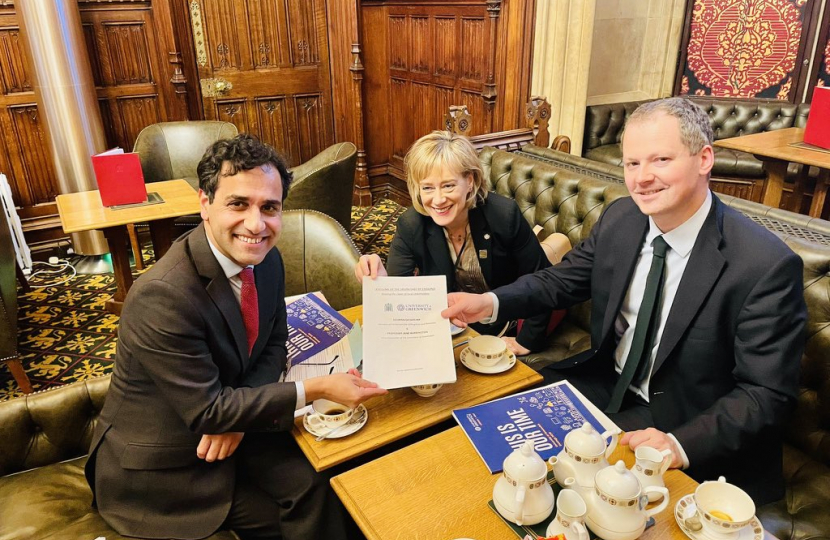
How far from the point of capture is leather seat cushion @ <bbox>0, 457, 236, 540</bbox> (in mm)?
1527

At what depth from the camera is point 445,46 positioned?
17.3 ft

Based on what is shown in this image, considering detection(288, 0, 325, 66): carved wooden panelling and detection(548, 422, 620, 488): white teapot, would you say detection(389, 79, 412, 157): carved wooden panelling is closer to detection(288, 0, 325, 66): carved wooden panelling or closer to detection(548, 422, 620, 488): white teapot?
detection(288, 0, 325, 66): carved wooden panelling

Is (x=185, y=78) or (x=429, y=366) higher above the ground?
(x=185, y=78)

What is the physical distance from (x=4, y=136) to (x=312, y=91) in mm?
2630

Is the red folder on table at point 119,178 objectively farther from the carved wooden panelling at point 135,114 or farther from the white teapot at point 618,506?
the white teapot at point 618,506

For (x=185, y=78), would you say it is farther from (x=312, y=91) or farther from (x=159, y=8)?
(x=312, y=91)

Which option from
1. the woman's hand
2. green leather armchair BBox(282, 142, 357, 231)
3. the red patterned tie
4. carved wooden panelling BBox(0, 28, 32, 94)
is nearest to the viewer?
the red patterned tie

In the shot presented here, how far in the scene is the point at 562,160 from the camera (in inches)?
129

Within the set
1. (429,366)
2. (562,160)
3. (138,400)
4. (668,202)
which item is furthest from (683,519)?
(562,160)

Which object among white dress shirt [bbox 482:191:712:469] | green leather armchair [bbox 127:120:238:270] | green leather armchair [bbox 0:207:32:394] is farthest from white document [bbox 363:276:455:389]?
green leather armchair [bbox 127:120:238:270]

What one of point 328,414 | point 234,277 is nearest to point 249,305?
point 234,277

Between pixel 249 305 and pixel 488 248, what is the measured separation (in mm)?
1054

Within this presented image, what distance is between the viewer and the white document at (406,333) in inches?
59.6

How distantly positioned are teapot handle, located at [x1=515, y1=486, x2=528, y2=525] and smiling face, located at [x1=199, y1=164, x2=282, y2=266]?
0.90 m
